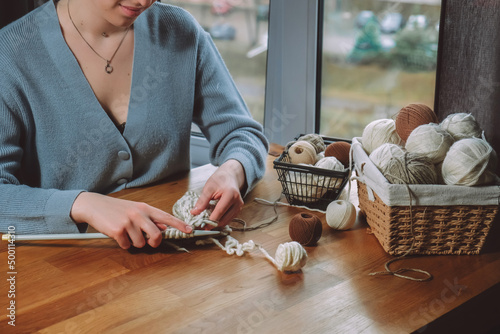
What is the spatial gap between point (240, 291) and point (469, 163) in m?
0.46

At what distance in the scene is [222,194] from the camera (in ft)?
3.79

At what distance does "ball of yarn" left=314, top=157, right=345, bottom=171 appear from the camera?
1.25 metres

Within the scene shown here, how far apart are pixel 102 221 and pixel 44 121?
345mm

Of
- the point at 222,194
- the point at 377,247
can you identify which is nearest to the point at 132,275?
the point at 222,194

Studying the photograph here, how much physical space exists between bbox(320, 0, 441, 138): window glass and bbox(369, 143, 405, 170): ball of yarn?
0.62 metres

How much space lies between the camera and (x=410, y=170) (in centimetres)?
103

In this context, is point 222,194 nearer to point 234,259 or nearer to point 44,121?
point 234,259

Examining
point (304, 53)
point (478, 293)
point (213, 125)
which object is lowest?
point (478, 293)

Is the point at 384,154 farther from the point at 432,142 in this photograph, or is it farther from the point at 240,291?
the point at 240,291

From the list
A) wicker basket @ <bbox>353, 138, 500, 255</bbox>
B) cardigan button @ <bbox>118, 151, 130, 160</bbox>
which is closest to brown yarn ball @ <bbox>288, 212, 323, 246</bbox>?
wicker basket @ <bbox>353, 138, 500, 255</bbox>

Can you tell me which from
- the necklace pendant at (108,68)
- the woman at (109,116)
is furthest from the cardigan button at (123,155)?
the necklace pendant at (108,68)

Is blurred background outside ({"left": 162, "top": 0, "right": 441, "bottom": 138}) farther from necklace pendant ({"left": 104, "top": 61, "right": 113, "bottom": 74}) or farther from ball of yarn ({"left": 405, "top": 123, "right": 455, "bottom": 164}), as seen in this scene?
necklace pendant ({"left": 104, "top": 61, "right": 113, "bottom": 74})

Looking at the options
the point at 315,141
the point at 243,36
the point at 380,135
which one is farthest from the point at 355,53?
the point at 380,135

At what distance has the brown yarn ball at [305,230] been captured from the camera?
1.07 metres
